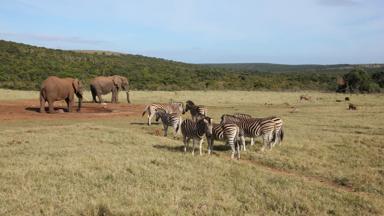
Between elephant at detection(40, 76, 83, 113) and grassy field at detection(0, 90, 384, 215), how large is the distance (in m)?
7.82

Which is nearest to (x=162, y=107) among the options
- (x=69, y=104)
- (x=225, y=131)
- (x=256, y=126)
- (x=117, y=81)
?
(x=69, y=104)

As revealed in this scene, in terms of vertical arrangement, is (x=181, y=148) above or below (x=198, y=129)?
below

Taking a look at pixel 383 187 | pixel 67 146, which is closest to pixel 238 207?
pixel 383 187

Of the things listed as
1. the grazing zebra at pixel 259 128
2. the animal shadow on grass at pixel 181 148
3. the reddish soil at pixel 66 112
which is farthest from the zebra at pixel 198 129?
the reddish soil at pixel 66 112

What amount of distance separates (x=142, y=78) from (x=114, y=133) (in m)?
53.6

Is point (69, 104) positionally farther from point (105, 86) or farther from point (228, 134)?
point (228, 134)

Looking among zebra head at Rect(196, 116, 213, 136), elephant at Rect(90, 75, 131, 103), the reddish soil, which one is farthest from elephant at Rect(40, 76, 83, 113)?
zebra head at Rect(196, 116, 213, 136)

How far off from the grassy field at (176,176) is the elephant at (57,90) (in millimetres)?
7821

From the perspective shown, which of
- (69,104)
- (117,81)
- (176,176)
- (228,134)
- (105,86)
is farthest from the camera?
(117,81)

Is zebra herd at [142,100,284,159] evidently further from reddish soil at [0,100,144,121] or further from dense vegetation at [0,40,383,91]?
dense vegetation at [0,40,383,91]

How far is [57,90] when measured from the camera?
29906 millimetres

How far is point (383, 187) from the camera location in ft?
42.3

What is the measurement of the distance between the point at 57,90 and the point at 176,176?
1888 centimetres

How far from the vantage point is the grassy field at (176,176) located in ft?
34.1
